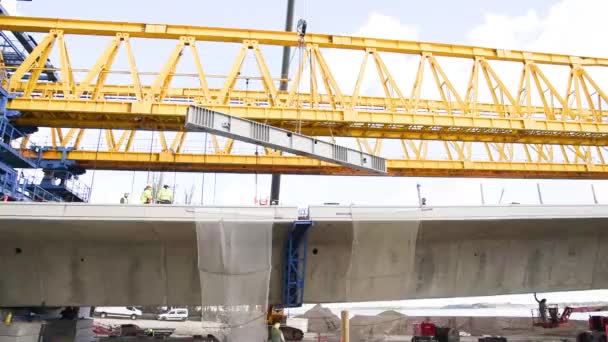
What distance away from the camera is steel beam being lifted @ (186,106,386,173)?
11.2 m

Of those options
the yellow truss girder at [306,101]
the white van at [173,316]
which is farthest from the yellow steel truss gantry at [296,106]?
the white van at [173,316]

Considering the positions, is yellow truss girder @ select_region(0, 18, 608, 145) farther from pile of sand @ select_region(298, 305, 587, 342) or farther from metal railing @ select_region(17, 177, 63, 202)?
pile of sand @ select_region(298, 305, 587, 342)

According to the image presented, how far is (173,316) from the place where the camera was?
35844 millimetres

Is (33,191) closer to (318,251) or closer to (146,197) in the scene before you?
(146,197)

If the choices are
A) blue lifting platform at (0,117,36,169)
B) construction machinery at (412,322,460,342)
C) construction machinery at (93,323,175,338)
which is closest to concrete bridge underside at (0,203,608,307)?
construction machinery at (412,322,460,342)

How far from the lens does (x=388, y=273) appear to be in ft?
34.8

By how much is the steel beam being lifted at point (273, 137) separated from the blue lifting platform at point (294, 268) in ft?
10.0

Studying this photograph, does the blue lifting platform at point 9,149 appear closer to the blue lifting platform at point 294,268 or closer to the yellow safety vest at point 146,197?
the yellow safety vest at point 146,197

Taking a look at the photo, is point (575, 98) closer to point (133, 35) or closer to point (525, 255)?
point (525, 255)

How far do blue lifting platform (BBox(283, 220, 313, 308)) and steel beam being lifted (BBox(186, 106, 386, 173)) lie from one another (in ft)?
10.0

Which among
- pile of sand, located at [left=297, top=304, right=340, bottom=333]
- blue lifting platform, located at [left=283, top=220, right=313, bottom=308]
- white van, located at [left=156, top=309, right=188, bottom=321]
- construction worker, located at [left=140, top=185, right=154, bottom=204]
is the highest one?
construction worker, located at [left=140, top=185, right=154, bottom=204]

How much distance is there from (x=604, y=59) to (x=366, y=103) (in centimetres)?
1296

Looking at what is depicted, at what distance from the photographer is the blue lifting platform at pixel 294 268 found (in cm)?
1023

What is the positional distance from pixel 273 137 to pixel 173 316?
28.9 meters
